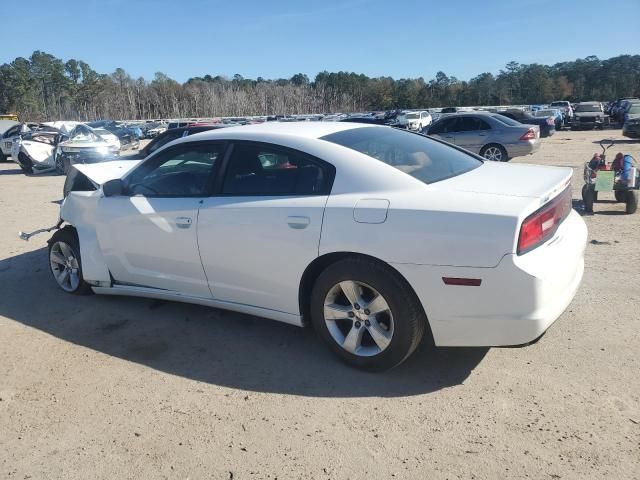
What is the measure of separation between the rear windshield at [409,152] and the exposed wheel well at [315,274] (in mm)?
645

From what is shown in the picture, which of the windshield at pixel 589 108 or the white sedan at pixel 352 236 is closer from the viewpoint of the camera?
the white sedan at pixel 352 236

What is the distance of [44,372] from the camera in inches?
145

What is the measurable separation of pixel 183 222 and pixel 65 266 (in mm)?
1928

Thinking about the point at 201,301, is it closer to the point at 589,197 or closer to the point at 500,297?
the point at 500,297

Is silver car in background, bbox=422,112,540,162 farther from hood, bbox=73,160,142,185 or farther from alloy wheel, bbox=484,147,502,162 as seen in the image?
hood, bbox=73,160,142,185

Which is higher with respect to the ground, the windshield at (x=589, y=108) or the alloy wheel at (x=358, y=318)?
the windshield at (x=589, y=108)

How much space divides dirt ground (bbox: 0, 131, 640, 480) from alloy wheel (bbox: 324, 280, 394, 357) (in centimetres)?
20

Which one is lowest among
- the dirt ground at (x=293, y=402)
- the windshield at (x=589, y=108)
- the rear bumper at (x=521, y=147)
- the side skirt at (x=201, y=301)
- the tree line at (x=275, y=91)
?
the dirt ground at (x=293, y=402)

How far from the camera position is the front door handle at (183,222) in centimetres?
393

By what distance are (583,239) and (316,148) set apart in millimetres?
1859

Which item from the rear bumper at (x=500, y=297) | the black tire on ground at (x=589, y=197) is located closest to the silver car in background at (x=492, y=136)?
the black tire on ground at (x=589, y=197)

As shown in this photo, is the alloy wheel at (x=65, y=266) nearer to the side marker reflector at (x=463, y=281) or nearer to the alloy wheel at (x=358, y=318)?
the alloy wheel at (x=358, y=318)

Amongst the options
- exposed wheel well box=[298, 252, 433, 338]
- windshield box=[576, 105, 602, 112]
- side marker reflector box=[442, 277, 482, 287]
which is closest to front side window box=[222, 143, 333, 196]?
exposed wheel well box=[298, 252, 433, 338]

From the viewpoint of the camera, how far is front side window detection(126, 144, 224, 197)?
4.04 meters
